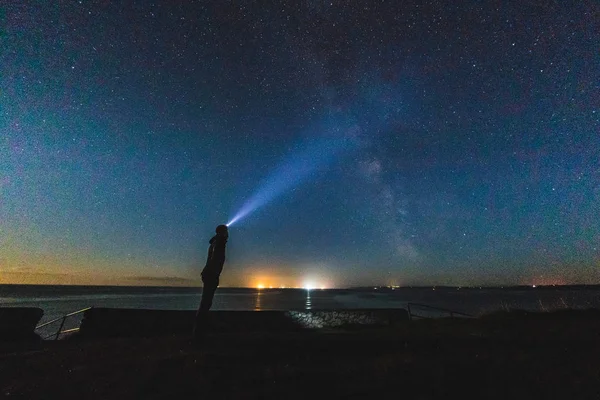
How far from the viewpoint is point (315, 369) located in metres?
6.25

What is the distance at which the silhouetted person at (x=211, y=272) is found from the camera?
9375 millimetres

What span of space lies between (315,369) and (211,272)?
4.68 metres

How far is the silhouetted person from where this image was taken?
9.38 metres

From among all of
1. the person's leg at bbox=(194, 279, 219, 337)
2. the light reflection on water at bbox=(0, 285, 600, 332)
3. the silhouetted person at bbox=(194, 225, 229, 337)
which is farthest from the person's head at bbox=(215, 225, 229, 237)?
the light reflection on water at bbox=(0, 285, 600, 332)

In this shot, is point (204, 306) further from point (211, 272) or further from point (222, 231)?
point (222, 231)

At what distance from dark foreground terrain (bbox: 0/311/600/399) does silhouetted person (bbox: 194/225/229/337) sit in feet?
2.20

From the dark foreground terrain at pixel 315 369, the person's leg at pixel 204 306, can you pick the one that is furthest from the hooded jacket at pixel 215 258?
the dark foreground terrain at pixel 315 369

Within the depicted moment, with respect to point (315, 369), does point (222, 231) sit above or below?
above

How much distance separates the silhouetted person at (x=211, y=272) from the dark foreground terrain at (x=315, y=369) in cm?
67

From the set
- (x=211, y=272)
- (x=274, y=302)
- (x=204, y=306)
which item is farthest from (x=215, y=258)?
(x=274, y=302)

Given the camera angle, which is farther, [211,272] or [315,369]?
[211,272]

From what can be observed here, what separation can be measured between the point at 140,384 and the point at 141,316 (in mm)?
8606

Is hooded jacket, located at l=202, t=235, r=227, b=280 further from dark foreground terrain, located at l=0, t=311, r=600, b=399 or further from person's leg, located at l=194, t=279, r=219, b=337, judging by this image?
dark foreground terrain, located at l=0, t=311, r=600, b=399

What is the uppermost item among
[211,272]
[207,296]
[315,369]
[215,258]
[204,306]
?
[215,258]
